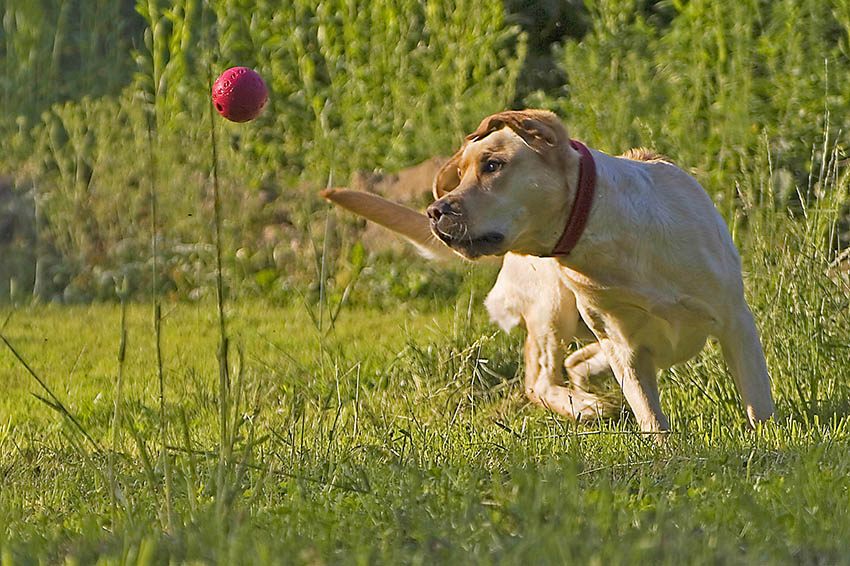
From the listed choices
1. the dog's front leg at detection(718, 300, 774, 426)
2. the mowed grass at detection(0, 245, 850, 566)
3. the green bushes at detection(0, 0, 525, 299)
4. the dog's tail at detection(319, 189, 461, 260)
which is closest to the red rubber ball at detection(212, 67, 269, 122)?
the mowed grass at detection(0, 245, 850, 566)

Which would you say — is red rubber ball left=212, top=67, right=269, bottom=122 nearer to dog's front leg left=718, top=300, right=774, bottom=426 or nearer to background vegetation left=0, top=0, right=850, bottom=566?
background vegetation left=0, top=0, right=850, bottom=566

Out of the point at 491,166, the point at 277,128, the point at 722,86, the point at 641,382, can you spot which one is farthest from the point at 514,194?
the point at 277,128

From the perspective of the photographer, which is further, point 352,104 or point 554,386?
point 352,104

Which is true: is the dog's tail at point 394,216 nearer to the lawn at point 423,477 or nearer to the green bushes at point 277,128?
the lawn at point 423,477

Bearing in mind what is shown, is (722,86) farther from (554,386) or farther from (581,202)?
(581,202)

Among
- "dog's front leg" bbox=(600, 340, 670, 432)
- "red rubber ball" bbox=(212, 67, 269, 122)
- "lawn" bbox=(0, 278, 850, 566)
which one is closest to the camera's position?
"lawn" bbox=(0, 278, 850, 566)

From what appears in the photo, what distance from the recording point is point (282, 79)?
812 cm

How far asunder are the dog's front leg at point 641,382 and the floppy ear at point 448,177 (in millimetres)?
808

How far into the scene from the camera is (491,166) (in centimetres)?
373

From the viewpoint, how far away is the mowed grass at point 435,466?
7.54 ft

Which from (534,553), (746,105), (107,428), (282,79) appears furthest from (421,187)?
(534,553)

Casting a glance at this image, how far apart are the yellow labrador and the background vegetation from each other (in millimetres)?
290

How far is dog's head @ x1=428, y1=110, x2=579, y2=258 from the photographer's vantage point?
3605 millimetres

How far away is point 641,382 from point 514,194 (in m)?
0.94
